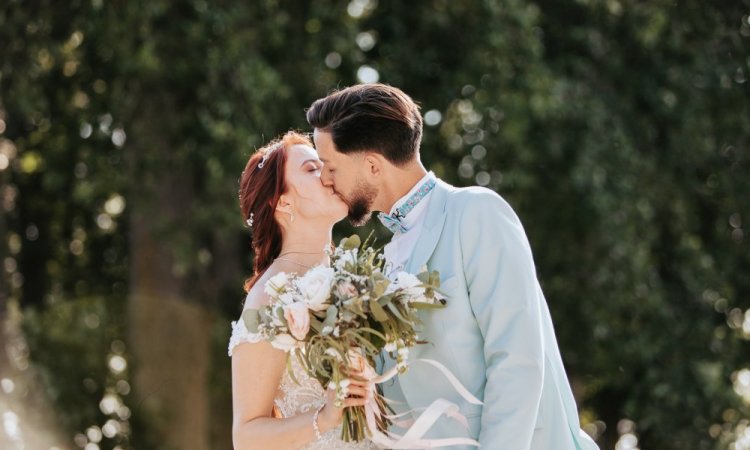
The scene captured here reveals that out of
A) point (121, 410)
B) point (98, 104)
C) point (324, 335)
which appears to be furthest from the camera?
point (121, 410)

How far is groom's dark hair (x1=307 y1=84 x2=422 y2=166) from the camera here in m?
3.80

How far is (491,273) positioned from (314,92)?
6287 millimetres

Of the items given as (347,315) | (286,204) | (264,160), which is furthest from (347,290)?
(264,160)

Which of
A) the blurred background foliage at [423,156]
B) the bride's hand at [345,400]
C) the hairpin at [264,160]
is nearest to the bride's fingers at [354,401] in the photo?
the bride's hand at [345,400]

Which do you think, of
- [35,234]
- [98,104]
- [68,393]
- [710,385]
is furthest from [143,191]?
[710,385]

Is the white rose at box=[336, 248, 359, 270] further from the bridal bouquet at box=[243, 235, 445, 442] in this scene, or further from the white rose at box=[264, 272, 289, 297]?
the white rose at box=[264, 272, 289, 297]

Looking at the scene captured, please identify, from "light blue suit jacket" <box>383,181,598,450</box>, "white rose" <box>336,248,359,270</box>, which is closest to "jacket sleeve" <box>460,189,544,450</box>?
"light blue suit jacket" <box>383,181,598,450</box>

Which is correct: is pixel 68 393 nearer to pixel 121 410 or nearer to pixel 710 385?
pixel 121 410

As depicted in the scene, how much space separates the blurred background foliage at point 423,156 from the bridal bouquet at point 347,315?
17.6ft

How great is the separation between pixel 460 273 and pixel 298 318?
52 centimetres

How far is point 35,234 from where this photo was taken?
41.5ft

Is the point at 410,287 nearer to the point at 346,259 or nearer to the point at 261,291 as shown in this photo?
the point at 346,259

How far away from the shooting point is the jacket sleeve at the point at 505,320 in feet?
11.3

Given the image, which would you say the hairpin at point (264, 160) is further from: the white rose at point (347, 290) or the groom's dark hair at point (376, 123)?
the white rose at point (347, 290)
